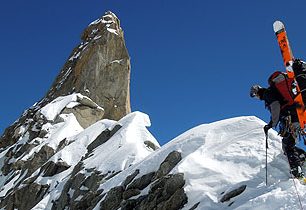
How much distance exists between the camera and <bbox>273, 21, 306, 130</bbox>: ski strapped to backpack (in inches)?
352

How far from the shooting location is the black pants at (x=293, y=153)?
30.6 feet

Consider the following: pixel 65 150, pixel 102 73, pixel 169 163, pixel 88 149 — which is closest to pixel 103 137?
pixel 88 149

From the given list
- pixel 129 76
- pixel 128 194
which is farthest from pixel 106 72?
pixel 128 194

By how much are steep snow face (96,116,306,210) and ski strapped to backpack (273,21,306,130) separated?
63.6 inches

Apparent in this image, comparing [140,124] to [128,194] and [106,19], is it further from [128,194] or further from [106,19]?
[106,19]

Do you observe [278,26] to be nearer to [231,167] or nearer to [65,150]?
[231,167]

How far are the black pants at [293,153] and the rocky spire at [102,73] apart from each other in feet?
144

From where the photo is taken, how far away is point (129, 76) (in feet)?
192

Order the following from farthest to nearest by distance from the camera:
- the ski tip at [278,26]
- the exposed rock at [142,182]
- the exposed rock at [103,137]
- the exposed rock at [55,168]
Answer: the exposed rock at [103,137]
the exposed rock at [55,168]
the exposed rock at [142,182]
the ski tip at [278,26]

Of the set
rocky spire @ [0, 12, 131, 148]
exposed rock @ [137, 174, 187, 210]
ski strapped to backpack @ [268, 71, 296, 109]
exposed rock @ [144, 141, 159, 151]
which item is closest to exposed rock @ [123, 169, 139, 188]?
exposed rock @ [137, 174, 187, 210]

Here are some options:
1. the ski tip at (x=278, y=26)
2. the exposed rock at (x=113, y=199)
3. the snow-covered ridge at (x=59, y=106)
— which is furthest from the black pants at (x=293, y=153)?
the snow-covered ridge at (x=59, y=106)

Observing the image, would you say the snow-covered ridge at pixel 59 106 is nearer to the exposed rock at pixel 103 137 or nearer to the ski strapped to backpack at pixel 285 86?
the exposed rock at pixel 103 137

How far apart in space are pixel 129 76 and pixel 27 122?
56.6 feet

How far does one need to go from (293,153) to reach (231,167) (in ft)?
9.72
